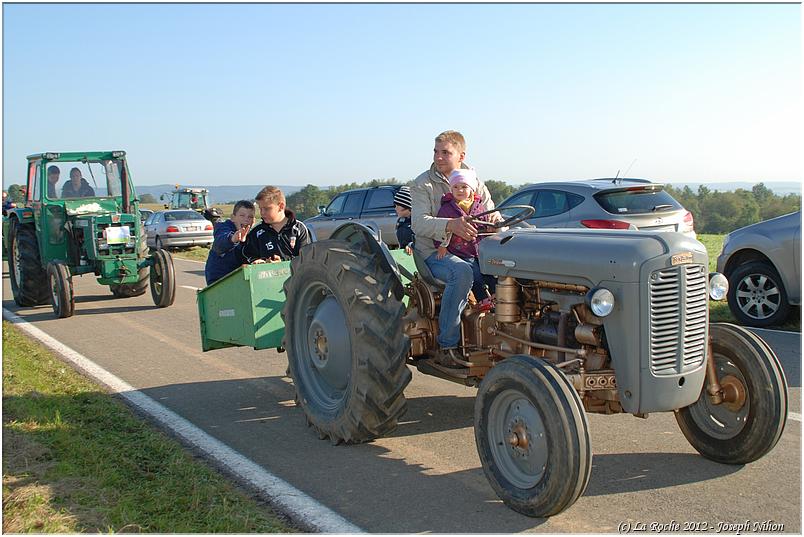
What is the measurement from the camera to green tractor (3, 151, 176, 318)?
1260 cm

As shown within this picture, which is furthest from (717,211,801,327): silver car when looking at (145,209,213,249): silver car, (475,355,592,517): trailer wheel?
(145,209,213,249): silver car

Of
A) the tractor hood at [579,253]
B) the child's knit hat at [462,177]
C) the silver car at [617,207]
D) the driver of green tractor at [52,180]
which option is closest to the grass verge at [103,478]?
the tractor hood at [579,253]

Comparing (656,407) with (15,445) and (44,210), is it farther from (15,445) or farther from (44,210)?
(44,210)

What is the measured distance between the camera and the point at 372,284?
5.23 metres

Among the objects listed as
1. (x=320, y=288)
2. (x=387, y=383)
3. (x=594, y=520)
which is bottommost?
(x=594, y=520)

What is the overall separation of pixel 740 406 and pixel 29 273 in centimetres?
1133

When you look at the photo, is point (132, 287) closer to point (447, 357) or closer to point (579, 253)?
point (447, 357)

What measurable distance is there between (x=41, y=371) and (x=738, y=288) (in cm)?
766

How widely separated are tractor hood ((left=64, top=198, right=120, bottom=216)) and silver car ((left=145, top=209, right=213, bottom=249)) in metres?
12.7

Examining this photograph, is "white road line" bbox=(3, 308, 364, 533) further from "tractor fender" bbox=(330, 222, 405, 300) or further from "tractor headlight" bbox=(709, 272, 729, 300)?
"tractor headlight" bbox=(709, 272, 729, 300)

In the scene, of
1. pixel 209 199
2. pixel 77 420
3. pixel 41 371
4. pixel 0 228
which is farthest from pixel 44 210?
pixel 209 199

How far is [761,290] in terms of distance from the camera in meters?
9.25

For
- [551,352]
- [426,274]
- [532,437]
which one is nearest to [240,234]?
[426,274]

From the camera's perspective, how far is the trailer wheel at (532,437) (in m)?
3.81
